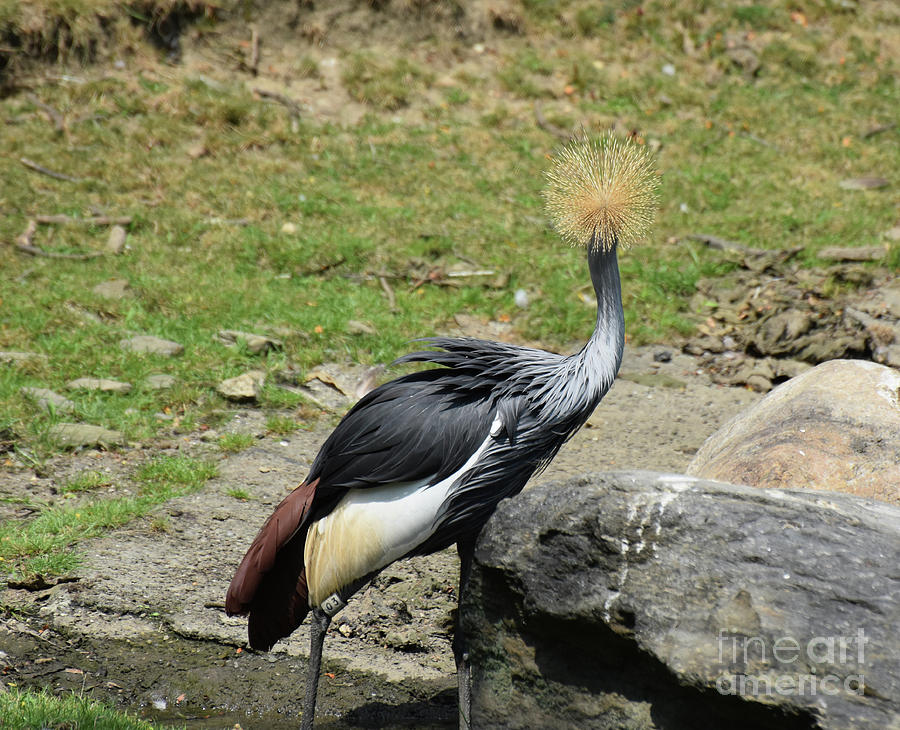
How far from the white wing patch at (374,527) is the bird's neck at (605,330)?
364 millimetres

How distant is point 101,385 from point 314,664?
2497mm

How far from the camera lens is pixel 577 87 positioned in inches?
348

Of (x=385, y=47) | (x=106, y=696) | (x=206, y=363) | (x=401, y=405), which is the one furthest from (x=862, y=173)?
(x=106, y=696)

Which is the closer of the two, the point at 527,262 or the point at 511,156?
the point at 527,262

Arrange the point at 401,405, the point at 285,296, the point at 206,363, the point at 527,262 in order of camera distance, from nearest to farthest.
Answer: the point at 401,405 → the point at 206,363 → the point at 285,296 → the point at 527,262

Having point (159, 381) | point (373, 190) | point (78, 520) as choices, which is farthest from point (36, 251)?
point (78, 520)

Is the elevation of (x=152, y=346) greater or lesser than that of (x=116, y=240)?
lesser

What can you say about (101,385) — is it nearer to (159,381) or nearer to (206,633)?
(159,381)

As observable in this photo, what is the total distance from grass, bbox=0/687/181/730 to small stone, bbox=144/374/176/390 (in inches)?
87.9

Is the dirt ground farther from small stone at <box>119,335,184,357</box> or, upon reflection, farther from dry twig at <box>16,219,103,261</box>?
dry twig at <box>16,219,103,261</box>

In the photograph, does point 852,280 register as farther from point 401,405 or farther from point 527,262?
point 401,405

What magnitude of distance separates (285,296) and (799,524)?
421cm

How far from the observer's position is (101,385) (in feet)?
16.6

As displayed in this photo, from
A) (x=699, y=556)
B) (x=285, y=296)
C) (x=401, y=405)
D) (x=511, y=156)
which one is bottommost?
(x=699, y=556)
